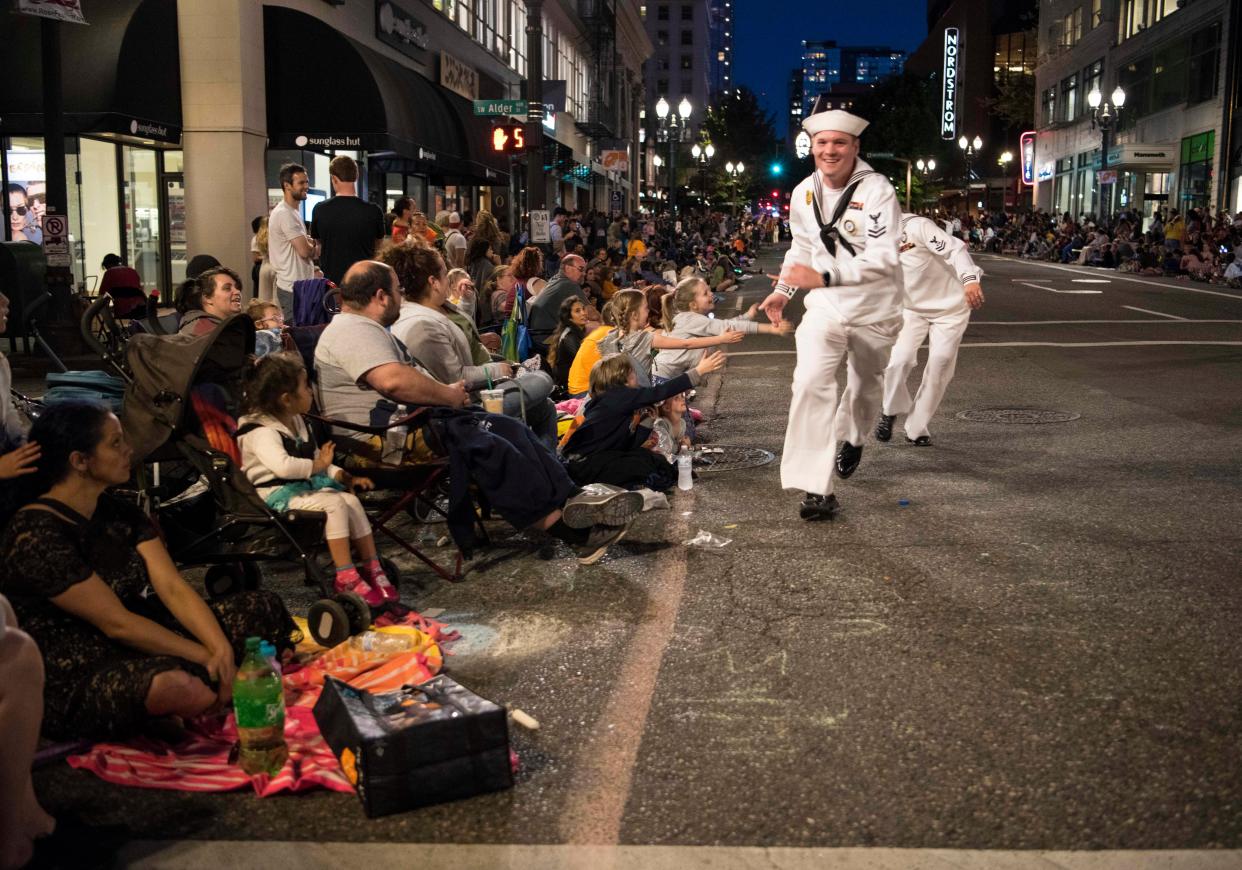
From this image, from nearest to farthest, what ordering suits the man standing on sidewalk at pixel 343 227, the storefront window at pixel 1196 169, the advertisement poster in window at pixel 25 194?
1. the man standing on sidewalk at pixel 343 227
2. the advertisement poster in window at pixel 25 194
3. the storefront window at pixel 1196 169

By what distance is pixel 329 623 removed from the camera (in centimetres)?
473

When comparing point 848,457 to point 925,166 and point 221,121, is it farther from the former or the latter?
point 925,166

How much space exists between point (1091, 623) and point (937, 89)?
349 ft

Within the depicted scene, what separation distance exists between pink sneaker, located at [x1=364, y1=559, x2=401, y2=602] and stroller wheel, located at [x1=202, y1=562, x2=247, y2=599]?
499 millimetres

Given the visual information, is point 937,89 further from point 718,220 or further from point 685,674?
point 685,674

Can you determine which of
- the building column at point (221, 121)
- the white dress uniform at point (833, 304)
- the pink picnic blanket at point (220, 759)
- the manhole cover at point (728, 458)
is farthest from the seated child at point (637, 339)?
the building column at point (221, 121)

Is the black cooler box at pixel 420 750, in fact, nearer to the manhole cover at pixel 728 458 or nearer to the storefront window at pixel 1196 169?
the manhole cover at pixel 728 458

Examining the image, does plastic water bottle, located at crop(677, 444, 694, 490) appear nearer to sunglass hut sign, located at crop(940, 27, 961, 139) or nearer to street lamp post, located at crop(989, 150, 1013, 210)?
street lamp post, located at crop(989, 150, 1013, 210)

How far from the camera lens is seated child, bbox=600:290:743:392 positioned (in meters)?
8.91

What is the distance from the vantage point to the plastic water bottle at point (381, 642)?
4.78 m

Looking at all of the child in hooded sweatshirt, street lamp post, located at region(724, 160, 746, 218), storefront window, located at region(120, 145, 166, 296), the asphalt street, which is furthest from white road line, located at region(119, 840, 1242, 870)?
street lamp post, located at region(724, 160, 746, 218)

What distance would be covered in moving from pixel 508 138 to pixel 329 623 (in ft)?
58.0

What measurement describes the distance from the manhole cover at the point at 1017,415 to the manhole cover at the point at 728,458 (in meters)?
2.21

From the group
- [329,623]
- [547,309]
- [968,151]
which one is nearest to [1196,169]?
[547,309]
